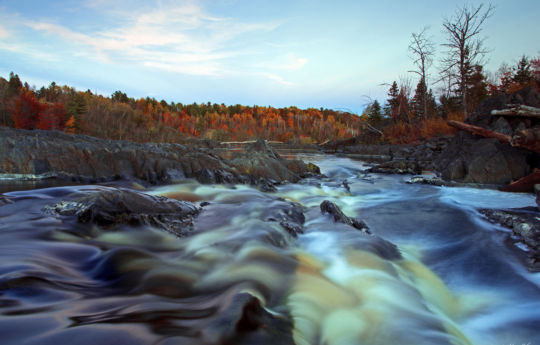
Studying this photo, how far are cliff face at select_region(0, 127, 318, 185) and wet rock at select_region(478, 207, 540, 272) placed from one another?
16.2ft

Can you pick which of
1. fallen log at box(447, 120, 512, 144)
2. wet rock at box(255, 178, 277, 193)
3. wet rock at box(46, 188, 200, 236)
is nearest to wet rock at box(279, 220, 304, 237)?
wet rock at box(46, 188, 200, 236)

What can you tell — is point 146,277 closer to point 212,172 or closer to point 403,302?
point 403,302

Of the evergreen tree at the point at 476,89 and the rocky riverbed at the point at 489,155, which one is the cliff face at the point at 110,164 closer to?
the rocky riverbed at the point at 489,155

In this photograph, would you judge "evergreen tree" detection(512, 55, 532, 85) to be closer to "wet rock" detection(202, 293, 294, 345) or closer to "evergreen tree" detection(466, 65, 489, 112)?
"evergreen tree" detection(466, 65, 489, 112)

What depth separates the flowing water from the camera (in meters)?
1.56

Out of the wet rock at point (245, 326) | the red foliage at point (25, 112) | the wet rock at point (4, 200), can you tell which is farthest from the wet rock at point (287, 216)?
the red foliage at point (25, 112)

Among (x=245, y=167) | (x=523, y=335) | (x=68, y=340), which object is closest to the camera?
(x=68, y=340)

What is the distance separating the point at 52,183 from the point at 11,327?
6294mm

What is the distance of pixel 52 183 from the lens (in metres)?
6.33

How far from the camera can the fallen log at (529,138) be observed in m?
7.42

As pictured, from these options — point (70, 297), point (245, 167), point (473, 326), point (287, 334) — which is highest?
point (245, 167)

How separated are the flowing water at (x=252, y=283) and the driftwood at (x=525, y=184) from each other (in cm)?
376

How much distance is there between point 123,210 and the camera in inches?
137

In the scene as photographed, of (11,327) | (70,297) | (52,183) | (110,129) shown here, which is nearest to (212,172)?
(52,183)
